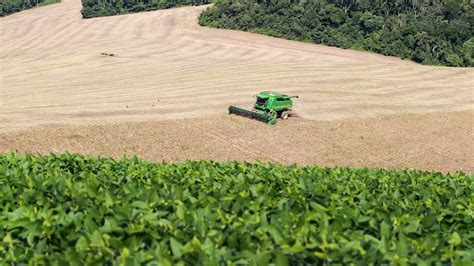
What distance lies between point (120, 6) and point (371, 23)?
48.1m

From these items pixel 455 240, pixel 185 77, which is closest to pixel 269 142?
pixel 185 77

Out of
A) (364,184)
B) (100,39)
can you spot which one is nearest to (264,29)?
(100,39)

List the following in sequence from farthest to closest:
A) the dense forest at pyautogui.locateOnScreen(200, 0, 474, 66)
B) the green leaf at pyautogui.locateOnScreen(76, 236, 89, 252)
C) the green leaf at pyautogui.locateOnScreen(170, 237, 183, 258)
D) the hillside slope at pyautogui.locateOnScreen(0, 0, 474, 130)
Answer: the dense forest at pyautogui.locateOnScreen(200, 0, 474, 66)
the hillside slope at pyautogui.locateOnScreen(0, 0, 474, 130)
the green leaf at pyautogui.locateOnScreen(76, 236, 89, 252)
the green leaf at pyautogui.locateOnScreen(170, 237, 183, 258)

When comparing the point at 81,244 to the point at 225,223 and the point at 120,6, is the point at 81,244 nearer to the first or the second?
the point at 225,223

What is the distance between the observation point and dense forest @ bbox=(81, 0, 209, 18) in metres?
95.6

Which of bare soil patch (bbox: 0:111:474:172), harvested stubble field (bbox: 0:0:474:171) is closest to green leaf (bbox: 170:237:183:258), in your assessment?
bare soil patch (bbox: 0:111:474:172)

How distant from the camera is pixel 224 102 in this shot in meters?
38.3

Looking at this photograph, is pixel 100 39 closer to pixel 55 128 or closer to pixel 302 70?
pixel 302 70

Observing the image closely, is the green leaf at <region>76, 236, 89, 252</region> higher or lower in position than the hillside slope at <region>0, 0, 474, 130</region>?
higher

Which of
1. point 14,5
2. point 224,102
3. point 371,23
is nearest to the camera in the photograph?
point 224,102

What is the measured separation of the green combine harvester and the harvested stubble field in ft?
2.35

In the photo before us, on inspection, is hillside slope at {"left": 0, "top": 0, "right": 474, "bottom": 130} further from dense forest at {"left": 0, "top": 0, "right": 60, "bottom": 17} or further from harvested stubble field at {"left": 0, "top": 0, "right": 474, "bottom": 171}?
dense forest at {"left": 0, "top": 0, "right": 60, "bottom": 17}

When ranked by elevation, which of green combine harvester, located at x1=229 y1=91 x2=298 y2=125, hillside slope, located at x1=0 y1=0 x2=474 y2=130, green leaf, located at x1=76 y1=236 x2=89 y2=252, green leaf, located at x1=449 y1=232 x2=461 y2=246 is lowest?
hillside slope, located at x1=0 y1=0 x2=474 y2=130

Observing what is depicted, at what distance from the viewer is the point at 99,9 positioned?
9650cm
